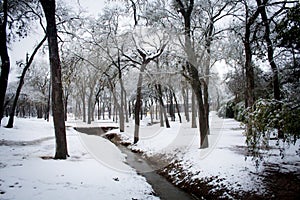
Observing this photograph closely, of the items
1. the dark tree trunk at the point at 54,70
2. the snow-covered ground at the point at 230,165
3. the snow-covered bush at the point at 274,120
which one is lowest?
the snow-covered ground at the point at 230,165

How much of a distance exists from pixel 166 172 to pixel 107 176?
10.5ft

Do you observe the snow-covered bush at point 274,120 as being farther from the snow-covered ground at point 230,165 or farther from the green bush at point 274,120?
the snow-covered ground at point 230,165

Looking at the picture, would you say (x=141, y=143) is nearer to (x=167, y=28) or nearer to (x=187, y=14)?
(x=167, y=28)

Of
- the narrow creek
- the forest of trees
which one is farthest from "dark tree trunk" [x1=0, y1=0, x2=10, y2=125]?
the narrow creek

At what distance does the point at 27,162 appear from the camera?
740 centimetres

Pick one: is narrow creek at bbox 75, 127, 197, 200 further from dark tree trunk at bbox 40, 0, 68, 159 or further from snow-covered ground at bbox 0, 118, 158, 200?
dark tree trunk at bbox 40, 0, 68, 159

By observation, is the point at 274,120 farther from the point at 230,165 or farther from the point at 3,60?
the point at 3,60

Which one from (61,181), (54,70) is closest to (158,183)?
(61,181)

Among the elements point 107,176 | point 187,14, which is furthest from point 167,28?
point 107,176

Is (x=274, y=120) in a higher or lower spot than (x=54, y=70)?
lower

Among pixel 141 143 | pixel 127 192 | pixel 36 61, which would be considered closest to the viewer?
pixel 127 192

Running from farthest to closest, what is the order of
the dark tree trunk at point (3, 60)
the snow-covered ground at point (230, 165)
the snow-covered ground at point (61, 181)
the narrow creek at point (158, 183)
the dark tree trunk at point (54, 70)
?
the dark tree trunk at point (3, 60)
the dark tree trunk at point (54, 70)
the narrow creek at point (158, 183)
the snow-covered ground at point (230, 165)
the snow-covered ground at point (61, 181)

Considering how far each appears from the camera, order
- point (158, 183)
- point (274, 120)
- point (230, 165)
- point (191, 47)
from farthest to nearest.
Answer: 1. point (191, 47)
2. point (158, 183)
3. point (230, 165)
4. point (274, 120)

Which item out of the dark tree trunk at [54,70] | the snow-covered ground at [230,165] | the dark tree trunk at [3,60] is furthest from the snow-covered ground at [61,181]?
the dark tree trunk at [3,60]
